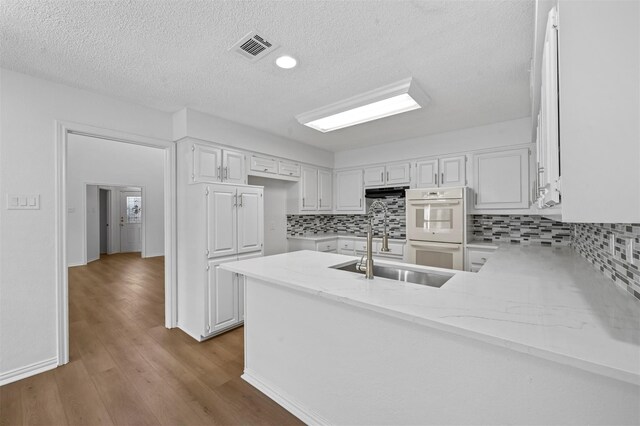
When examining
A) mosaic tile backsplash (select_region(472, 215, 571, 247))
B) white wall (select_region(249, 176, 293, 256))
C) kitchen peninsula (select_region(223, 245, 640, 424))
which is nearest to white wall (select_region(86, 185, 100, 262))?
white wall (select_region(249, 176, 293, 256))

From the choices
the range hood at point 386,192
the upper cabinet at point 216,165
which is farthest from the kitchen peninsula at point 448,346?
the range hood at point 386,192

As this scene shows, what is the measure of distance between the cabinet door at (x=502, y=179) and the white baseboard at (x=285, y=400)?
3128 millimetres

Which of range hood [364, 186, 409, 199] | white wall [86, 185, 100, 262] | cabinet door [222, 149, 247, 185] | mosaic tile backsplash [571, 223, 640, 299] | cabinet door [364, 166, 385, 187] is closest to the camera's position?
mosaic tile backsplash [571, 223, 640, 299]

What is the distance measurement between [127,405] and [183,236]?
161 centimetres

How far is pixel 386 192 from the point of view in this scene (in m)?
4.31

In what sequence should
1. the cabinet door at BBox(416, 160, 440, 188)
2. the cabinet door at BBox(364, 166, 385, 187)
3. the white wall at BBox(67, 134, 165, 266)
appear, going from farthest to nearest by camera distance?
the white wall at BBox(67, 134, 165, 266) < the cabinet door at BBox(364, 166, 385, 187) < the cabinet door at BBox(416, 160, 440, 188)

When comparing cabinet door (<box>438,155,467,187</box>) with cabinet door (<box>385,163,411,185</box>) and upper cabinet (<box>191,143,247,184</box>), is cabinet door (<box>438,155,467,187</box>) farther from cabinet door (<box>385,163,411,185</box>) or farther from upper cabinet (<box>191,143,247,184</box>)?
upper cabinet (<box>191,143,247,184</box>)

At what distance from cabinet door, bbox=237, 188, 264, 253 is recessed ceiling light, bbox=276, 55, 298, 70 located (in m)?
1.51

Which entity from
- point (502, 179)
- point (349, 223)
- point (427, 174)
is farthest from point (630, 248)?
point (349, 223)

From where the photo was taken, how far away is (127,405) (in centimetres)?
186

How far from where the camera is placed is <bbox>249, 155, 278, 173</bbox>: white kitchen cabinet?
3658 mm

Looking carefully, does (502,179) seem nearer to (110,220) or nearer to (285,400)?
(285,400)

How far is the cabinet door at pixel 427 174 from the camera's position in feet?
12.8

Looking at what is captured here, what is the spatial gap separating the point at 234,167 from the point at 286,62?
169 centimetres
